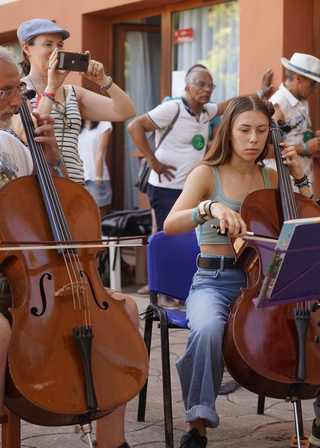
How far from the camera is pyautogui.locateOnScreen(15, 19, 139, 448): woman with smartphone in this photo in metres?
3.76

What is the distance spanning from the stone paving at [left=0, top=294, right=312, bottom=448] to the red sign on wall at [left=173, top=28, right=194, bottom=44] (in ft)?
13.2

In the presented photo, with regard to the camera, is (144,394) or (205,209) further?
(144,394)

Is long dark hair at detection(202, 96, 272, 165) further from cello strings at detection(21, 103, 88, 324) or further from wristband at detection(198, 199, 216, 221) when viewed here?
cello strings at detection(21, 103, 88, 324)

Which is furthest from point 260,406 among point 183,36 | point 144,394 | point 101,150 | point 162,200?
point 183,36

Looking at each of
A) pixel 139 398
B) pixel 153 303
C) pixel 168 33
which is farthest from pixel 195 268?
pixel 168 33

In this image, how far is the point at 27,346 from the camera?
2643mm

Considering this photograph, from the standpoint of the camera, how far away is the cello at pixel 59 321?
8.61ft

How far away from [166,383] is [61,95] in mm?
1329

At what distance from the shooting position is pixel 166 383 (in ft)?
11.2

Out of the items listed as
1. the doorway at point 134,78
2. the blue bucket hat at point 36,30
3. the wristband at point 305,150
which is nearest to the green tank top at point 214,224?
the blue bucket hat at point 36,30

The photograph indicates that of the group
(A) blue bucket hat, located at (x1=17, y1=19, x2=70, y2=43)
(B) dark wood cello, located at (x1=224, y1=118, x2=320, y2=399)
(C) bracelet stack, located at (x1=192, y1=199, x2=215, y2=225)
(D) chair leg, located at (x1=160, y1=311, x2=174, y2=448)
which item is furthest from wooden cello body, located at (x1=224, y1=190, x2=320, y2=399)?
(A) blue bucket hat, located at (x1=17, y1=19, x2=70, y2=43)

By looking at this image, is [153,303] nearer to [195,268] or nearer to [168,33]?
[195,268]

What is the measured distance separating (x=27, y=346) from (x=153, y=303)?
45.6 inches

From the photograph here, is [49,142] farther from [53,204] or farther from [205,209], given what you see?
[205,209]
